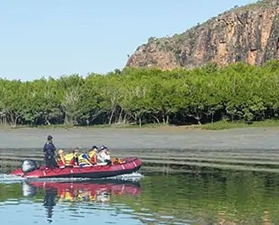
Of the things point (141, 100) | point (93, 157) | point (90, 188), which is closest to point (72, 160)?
point (93, 157)

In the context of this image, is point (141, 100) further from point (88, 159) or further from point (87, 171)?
point (87, 171)

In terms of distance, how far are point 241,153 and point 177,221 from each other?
114ft

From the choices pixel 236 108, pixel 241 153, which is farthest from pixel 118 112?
pixel 241 153

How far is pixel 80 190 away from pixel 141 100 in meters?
72.5

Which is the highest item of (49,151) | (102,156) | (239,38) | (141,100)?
(239,38)

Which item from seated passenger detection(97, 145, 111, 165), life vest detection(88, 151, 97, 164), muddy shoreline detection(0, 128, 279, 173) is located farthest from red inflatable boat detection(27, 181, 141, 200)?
muddy shoreline detection(0, 128, 279, 173)

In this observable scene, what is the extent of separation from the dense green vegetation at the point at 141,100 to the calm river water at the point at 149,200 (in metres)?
60.8

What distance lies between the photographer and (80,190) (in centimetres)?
3588

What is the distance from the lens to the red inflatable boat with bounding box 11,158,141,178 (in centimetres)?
3981

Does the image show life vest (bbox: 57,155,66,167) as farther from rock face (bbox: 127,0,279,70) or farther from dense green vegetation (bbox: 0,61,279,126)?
rock face (bbox: 127,0,279,70)

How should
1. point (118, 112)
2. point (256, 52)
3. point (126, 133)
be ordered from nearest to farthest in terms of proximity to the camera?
1. point (126, 133)
2. point (118, 112)
3. point (256, 52)

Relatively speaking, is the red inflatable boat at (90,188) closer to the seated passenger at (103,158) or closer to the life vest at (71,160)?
the life vest at (71,160)

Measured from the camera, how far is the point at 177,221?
25219 mm

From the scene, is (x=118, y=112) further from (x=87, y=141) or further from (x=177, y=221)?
(x=177, y=221)
